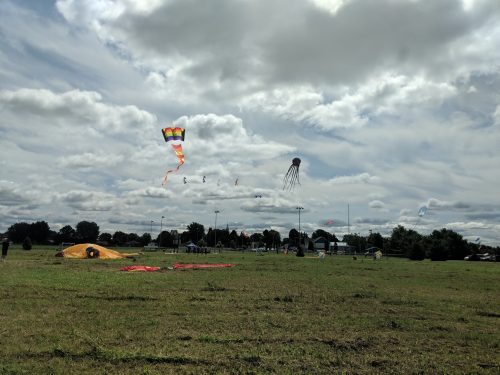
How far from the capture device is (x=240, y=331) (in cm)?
902

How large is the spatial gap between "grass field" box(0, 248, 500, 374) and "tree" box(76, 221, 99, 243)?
17423 cm

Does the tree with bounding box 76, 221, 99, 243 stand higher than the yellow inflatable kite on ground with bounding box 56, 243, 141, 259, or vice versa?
the tree with bounding box 76, 221, 99, 243

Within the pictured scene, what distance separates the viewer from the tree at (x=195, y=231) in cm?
17925

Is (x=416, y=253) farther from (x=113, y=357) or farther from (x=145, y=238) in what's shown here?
(x=145, y=238)

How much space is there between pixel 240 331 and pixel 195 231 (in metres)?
174

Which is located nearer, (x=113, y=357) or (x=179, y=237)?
(x=113, y=357)

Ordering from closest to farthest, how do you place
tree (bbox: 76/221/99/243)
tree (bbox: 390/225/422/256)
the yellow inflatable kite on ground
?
the yellow inflatable kite on ground
tree (bbox: 390/225/422/256)
tree (bbox: 76/221/99/243)

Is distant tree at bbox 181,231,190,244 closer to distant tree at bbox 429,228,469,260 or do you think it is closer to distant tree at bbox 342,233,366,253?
distant tree at bbox 342,233,366,253

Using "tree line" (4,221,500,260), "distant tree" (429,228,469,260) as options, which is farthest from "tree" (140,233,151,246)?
"distant tree" (429,228,469,260)

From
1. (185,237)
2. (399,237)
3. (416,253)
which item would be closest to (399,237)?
(399,237)

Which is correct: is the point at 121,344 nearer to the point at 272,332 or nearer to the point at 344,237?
the point at 272,332

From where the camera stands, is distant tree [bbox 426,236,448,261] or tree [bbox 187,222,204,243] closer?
distant tree [bbox 426,236,448,261]

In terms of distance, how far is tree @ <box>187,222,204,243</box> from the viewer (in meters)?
179

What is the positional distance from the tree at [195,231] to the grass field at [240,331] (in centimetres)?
16461
